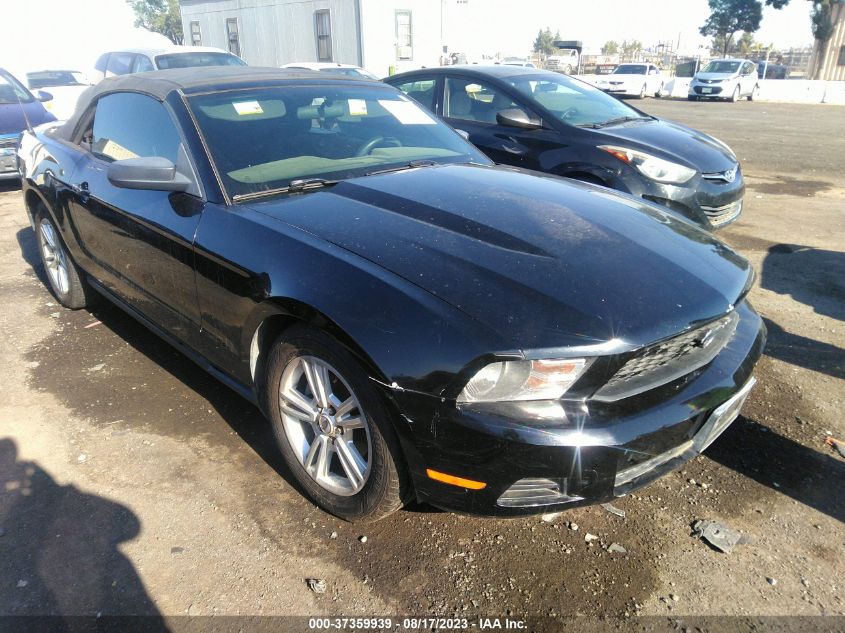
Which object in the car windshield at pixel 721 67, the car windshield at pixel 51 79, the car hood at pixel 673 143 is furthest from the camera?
the car windshield at pixel 721 67

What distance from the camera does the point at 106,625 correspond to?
2098 mm

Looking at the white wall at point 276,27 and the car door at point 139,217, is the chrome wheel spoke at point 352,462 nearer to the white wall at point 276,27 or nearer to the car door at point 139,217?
the car door at point 139,217

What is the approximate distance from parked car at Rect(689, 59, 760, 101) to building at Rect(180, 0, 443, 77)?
35.3 ft

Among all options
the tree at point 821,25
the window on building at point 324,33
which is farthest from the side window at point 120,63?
the tree at point 821,25

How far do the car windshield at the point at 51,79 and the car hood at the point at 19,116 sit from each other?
3.95 m

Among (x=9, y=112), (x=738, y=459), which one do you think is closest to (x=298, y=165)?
(x=738, y=459)

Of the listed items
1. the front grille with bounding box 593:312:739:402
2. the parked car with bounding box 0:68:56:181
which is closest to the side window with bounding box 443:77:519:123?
the front grille with bounding box 593:312:739:402

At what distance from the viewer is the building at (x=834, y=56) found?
143 ft

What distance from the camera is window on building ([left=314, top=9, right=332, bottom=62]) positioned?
75.3 feet

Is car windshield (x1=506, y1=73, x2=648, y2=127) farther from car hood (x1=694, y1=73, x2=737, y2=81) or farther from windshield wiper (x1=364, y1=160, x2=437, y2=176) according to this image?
car hood (x1=694, y1=73, x2=737, y2=81)

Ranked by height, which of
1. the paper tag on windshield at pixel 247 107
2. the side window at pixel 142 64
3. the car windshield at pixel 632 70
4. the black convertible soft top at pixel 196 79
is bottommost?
the car windshield at pixel 632 70

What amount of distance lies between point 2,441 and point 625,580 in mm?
2921

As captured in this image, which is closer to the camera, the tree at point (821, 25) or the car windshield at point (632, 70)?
the car windshield at point (632, 70)

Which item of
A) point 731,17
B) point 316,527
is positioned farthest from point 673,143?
point 731,17
